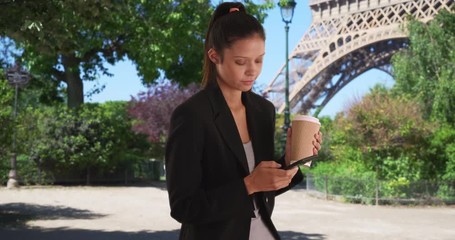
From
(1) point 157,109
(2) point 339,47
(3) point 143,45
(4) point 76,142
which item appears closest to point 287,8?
(3) point 143,45

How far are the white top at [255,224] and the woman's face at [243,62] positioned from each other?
0.72 ft

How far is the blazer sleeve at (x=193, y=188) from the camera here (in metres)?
1.89

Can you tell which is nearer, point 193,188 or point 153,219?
point 193,188

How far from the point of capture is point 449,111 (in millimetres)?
20812

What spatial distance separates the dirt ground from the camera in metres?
10.3

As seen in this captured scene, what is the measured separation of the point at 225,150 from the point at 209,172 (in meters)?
0.09

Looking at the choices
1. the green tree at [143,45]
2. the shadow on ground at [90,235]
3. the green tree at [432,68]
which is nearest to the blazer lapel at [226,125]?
the shadow on ground at [90,235]

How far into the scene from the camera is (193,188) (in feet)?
6.24

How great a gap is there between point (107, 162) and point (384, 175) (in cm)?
1127

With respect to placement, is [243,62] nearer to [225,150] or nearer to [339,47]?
[225,150]

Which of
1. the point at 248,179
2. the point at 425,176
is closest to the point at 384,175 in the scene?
the point at 425,176

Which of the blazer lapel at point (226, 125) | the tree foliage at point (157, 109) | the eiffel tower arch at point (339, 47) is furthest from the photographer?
the eiffel tower arch at point (339, 47)

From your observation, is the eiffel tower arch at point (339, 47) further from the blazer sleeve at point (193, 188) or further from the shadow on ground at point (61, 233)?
the blazer sleeve at point (193, 188)

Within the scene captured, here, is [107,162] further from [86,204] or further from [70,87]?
[86,204]
